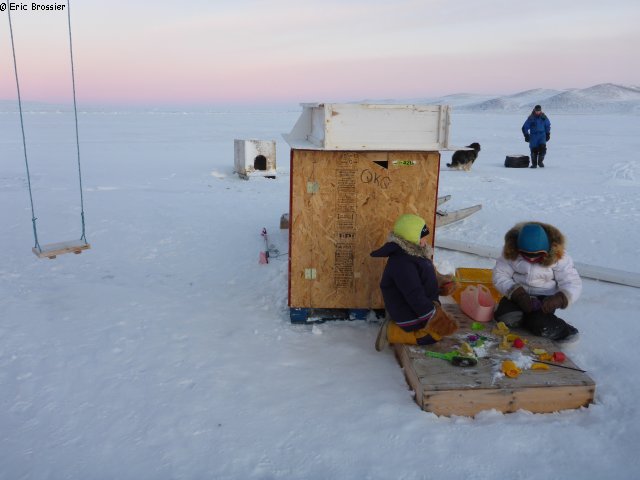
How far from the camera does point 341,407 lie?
438 centimetres

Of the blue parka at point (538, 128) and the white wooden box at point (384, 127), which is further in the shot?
the blue parka at point (538, 128)

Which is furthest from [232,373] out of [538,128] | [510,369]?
[538,128]

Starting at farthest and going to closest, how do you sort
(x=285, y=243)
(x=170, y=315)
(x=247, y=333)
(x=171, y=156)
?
(x=171, y=156), (x=285, y=243), (x=170, y=315), (x=247, y=333)

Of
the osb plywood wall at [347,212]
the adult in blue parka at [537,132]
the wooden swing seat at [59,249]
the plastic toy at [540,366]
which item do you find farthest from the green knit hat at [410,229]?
the adult in blue parka at [537,132]

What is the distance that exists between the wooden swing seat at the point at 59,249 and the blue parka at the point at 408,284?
351cm

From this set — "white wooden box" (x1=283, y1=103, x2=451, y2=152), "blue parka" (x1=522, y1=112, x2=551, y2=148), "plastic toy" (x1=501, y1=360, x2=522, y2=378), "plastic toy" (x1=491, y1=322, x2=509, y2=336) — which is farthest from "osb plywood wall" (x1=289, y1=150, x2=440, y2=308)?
"blue parka" (x1=522, y1=112, x2=551, y2=148)

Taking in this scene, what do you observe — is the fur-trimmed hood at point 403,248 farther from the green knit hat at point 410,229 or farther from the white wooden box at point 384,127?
the white wooden box at point 384,127

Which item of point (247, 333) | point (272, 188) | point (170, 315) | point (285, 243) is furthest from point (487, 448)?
point (272, 188)

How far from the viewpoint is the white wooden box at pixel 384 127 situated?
5.37 meters

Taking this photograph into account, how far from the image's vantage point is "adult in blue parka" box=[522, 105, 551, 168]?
637 inches

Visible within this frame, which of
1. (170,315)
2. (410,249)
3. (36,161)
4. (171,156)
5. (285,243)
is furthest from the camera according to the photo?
(171,156)

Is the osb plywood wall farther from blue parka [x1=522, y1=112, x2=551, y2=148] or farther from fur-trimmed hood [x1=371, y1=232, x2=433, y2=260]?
blue parka [x1=522, y1=112, x2=551, y2=148]

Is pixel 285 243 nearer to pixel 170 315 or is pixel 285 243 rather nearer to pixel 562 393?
pixel 170 315

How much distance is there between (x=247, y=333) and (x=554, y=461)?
3170 millimetres
